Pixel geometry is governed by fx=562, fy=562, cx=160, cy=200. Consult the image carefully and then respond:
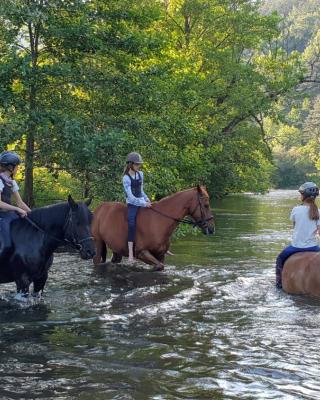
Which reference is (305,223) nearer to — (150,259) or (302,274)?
(302,274)

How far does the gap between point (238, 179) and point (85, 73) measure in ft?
71.5

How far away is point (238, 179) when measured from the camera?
37031mm

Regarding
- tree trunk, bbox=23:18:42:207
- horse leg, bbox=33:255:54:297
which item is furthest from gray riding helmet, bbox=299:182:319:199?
tree trunk, bbox=23:18:42:207

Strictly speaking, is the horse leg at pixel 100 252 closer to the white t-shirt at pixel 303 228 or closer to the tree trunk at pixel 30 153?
the tree trunk at pixel 30 153

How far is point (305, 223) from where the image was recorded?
10867 mm

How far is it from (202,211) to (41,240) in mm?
4219

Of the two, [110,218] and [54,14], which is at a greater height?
[54,14]

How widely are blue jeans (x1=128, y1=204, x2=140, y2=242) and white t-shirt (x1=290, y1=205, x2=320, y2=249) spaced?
3.42 meters

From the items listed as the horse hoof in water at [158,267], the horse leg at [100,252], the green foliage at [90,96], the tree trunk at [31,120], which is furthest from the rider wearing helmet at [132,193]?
the tree trunk at [31,120]

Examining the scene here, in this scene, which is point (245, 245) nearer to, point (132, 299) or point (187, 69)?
point (132, 299)

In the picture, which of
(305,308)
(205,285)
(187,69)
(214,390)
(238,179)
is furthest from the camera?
(238,179)

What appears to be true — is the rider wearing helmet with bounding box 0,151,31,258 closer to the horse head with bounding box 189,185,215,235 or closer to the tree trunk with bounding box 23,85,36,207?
the horse head with bounding box 189,185,215,235

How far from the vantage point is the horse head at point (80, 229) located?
29.2ft

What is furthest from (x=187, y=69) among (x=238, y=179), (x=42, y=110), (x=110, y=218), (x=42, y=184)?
(x=110, y=218)
